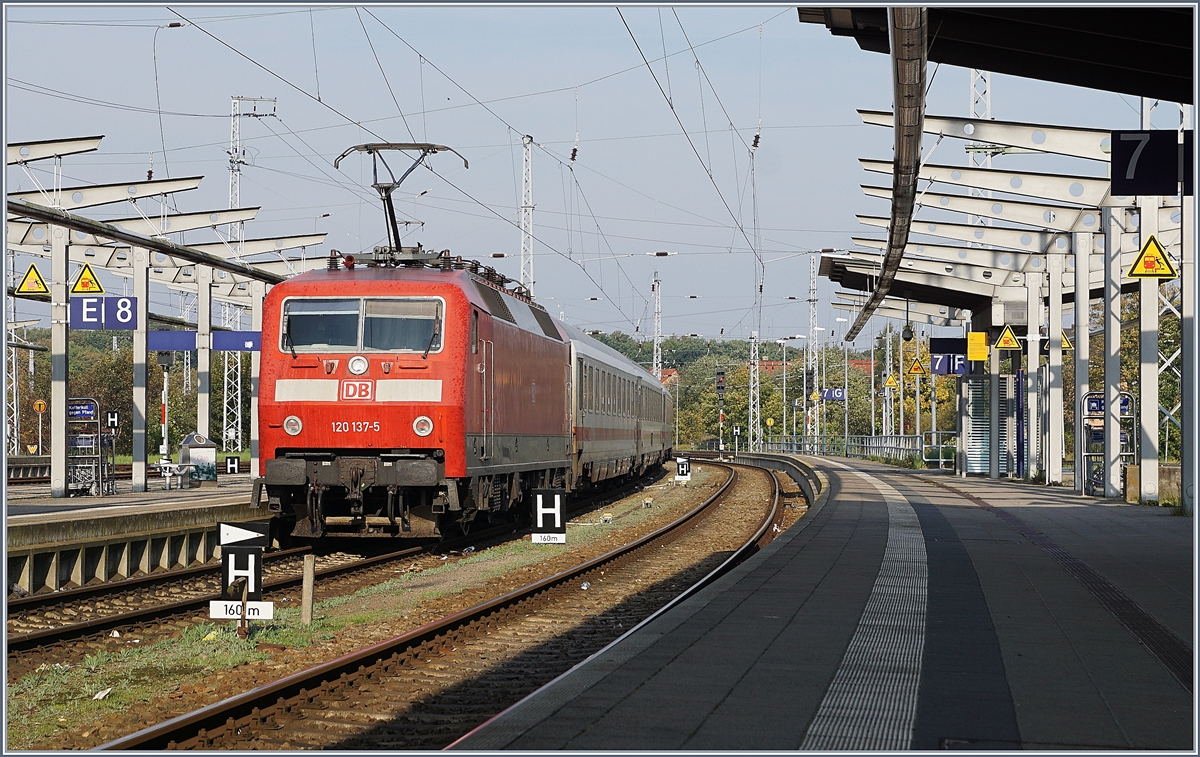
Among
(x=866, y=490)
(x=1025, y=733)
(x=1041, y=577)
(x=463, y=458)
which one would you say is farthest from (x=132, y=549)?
(x=866, y=490)

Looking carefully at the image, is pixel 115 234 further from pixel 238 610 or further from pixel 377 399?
pixel 238 610

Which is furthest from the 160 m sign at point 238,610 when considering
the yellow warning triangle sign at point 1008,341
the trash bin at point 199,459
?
the yellow warning triangle sign at point 1008,341

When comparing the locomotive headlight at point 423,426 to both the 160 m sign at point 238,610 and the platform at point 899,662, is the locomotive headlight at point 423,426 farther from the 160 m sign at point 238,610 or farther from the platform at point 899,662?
the 160 m sign at point 238,610

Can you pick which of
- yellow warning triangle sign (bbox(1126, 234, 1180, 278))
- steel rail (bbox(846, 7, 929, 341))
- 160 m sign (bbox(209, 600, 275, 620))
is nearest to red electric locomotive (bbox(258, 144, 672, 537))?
160 m sign (bbox(209, 600, 275, 620))

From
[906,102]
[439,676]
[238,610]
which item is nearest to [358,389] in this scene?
[238,610]

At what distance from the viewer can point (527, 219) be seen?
34.4 metres

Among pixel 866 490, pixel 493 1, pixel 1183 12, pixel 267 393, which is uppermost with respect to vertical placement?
pixel 1183 12

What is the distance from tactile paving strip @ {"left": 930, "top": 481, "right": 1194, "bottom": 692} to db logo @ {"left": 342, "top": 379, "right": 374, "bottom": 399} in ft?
28.8

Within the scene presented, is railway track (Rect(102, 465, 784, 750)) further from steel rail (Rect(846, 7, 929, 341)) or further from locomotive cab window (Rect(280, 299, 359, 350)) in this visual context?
steel rail (Rect(846, 7, 929, 341))

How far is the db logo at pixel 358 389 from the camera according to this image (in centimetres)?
1581

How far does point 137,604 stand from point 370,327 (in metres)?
4.57

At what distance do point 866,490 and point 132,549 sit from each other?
66.7ft

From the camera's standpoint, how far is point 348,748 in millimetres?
7137

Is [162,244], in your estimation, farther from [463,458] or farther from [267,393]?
[463,458]
